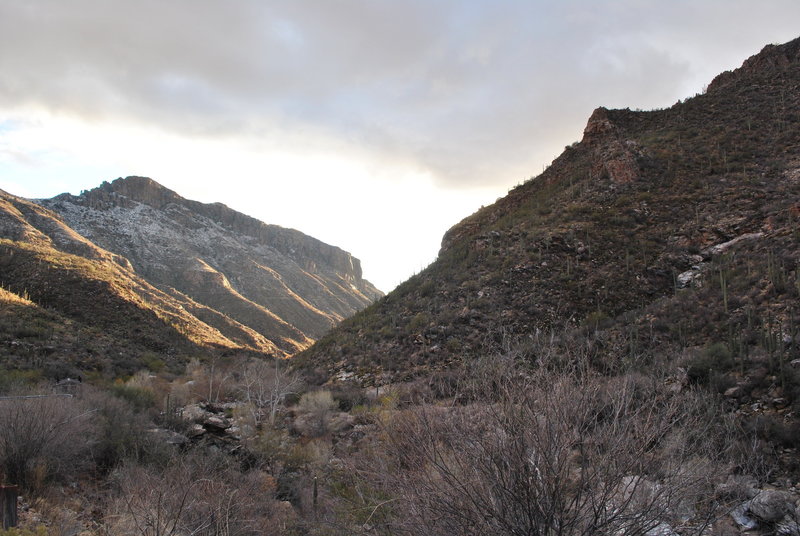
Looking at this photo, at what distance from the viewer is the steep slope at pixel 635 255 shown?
14.3 metres

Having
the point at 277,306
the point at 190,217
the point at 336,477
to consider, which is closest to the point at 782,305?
the point at 336,477

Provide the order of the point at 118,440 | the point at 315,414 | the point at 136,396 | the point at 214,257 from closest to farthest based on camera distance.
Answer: the point at 118,440 → the point at 315,414 → the point at 136,396 → the point at 214,257

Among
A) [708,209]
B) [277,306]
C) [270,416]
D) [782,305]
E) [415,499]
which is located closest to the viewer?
[415,499]

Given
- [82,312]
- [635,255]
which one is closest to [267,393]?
[635,255]

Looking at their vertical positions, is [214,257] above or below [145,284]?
above

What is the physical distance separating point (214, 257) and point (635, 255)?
3535 inches

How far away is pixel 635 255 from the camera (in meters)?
20.8

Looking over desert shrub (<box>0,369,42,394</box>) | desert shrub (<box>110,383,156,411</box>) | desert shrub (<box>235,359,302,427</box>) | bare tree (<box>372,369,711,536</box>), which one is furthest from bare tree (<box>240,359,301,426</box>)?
bare tree (<box>372,369,711,536</box>)

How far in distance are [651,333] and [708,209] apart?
10.8 meters

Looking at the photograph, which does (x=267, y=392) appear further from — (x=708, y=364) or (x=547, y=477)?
(x=547, y=477)

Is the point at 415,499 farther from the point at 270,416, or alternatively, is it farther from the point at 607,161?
the point at 607,161

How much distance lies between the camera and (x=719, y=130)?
27.2m

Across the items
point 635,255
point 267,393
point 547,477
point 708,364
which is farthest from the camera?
point 267,393

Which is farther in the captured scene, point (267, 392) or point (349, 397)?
point (267, 392)
